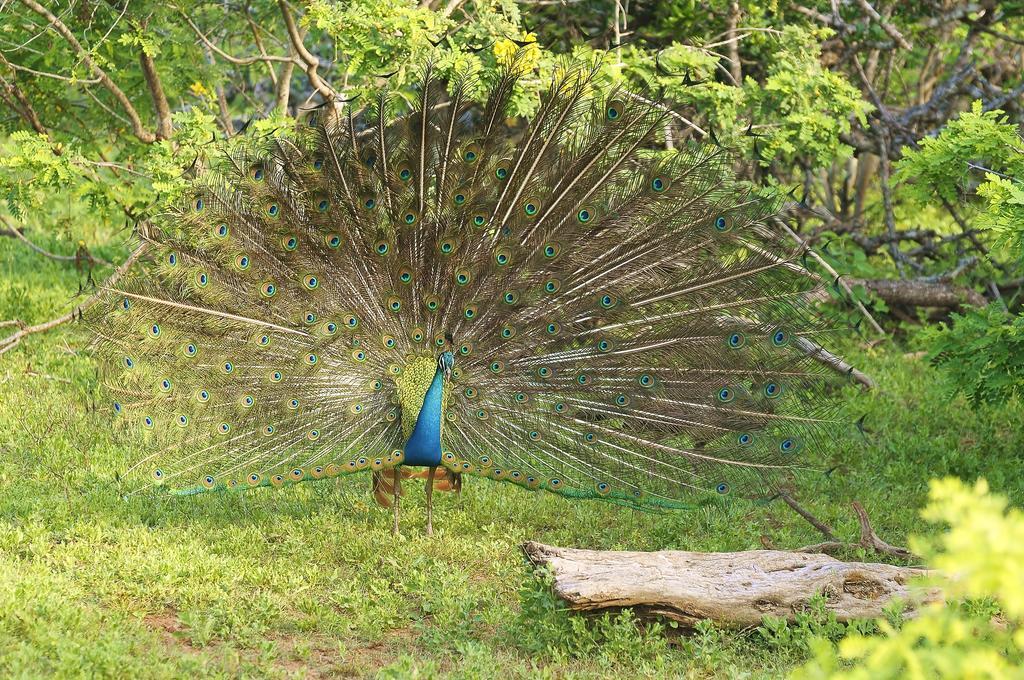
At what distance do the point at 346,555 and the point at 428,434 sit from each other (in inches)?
32.1

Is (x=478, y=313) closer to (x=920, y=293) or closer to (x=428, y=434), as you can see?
(x=428, y=434)

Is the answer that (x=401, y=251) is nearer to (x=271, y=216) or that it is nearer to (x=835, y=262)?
(x=271, y=216)

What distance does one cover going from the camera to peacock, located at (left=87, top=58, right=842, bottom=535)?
20.7 feet

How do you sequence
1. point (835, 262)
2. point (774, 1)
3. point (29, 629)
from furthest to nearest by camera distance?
1. point (835, 262)
2. point (774, 1)
3. point (29, 629)

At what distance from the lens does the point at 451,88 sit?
7.32 meters

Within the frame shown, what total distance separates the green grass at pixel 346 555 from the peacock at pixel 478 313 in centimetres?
43

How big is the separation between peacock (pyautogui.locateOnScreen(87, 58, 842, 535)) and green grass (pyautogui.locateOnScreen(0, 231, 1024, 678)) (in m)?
0.43

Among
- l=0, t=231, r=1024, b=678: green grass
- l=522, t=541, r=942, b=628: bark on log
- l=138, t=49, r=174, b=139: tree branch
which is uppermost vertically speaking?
l=138, t=49, r=174, b=139: tree branch

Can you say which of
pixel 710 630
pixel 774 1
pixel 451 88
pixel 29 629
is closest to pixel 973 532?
pixel 710 630

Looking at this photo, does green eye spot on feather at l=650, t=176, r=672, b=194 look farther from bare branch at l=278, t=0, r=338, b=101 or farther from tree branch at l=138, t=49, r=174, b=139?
tree branch at l=138, t=49, r=174, b=139

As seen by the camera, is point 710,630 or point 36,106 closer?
point 710,630

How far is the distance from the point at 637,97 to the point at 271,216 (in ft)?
7.15

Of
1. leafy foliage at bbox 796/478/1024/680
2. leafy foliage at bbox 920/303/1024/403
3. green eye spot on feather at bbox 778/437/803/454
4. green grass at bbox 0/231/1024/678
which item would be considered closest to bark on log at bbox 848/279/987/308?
green grass at bbox 0/231/1024/678

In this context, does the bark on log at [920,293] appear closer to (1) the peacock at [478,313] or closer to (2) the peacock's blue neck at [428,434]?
(1) the peacock at [478,313]
